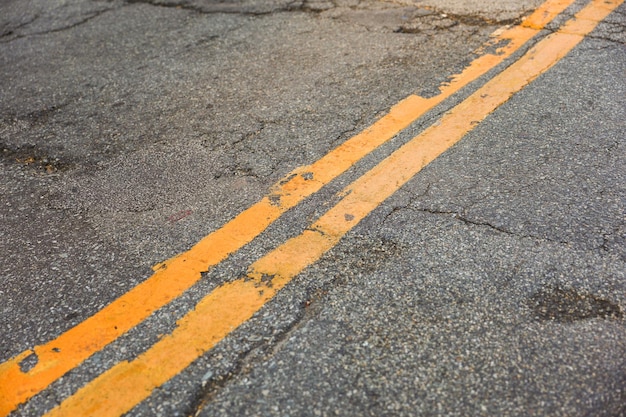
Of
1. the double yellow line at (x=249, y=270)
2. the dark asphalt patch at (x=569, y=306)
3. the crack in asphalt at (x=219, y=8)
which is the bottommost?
the dark asphalt patch at (x=569, y=306)

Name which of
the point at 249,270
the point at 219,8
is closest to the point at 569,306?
the point at 249,270

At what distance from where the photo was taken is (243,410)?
1.78 meters

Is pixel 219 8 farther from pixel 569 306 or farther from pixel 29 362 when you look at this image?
pixel 569 306

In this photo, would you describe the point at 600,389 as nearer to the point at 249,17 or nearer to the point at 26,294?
the point at 26,294

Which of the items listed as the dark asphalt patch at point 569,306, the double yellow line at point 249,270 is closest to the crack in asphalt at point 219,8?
the double yellow line at point 249,270

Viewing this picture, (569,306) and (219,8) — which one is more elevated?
(219,8)

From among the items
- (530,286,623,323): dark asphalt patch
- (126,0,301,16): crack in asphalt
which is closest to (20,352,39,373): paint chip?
(530,286,623,323): dark asphalt patch

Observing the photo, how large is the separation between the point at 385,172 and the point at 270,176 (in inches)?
21.0

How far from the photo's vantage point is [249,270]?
2.31 meters

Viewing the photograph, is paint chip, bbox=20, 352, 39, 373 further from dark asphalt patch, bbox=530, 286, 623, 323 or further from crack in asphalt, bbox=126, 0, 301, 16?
crack in asphalt, bbox=126, 0, 301, 16

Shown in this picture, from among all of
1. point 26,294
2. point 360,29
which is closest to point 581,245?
point 26,294

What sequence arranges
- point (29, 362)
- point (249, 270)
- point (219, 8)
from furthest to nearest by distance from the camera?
1. point (219, 8)
2. point (249, 270)
3. point (29, 362)

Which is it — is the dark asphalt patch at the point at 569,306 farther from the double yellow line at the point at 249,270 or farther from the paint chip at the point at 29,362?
the paint chip at the point at 29,362

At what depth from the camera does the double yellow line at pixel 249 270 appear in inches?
75.7
